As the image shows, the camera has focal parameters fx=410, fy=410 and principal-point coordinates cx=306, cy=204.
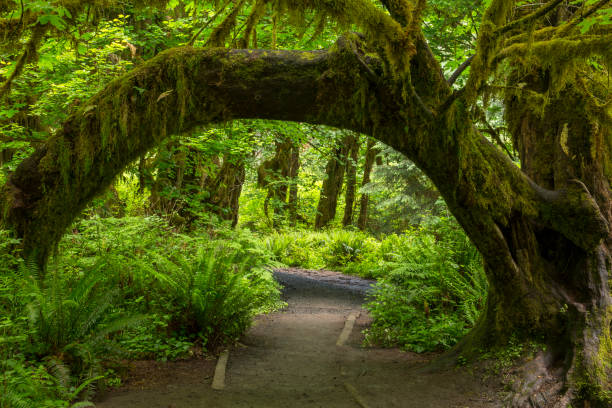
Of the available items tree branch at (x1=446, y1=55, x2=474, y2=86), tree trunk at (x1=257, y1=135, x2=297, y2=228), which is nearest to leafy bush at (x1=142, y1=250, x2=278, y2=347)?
tree branch at (x1=446, y1=55, x2=474, y2=86)

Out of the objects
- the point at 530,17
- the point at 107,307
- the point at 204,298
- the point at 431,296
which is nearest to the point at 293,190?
the point at 431,296

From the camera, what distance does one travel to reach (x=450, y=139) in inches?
167

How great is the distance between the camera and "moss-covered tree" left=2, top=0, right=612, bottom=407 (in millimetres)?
4016

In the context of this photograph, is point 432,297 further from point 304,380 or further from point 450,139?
point 450,139

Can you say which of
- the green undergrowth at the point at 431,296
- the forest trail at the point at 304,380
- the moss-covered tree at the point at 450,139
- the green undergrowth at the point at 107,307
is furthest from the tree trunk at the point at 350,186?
the moss-covered tree at the point at 450,139

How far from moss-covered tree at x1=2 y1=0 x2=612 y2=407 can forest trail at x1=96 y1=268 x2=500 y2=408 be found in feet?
2.65

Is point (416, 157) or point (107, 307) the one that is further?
point (416, 157)

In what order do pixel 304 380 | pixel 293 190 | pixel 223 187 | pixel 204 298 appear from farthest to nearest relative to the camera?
pixel 293 190 < pixel 223 187 < pixel 204 298 < pixel 304 380

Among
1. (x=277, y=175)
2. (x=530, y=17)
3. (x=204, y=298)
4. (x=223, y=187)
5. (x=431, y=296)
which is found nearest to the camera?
(x=530, y=17)

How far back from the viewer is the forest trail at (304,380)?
13.4 ft

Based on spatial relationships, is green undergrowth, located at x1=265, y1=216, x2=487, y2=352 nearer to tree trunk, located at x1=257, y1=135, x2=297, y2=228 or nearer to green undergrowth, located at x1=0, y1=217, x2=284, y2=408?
green undergrowth, located at x1=0, y1=217, x2=284, y2=408

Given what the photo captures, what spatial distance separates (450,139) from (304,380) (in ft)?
11.0

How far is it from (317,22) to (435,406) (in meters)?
4.34

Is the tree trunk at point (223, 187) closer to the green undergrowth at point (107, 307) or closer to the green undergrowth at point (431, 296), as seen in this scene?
the green undergrowth at point (107, 307)
